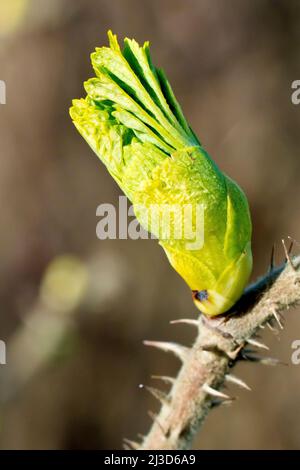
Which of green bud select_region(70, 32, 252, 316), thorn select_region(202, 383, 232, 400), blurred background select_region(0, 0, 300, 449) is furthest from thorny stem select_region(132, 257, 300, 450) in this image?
blurred background select_region(0, 0, 300, 449)

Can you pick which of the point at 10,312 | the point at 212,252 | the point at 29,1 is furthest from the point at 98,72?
the point at 10,312

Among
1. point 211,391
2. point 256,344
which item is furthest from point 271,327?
point 211,391

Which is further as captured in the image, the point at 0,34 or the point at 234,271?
the point at 0,34

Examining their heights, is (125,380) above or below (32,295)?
below

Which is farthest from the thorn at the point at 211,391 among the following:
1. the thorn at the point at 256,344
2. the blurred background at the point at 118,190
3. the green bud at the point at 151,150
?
the blurred background at the point at 118,190

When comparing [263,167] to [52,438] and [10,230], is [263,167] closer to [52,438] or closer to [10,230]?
[10,230]

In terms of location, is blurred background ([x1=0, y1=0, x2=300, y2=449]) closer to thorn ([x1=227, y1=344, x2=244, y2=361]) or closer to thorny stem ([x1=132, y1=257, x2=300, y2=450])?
thorny stem ([x1=132, y1=257, x2=300, y2=450])
